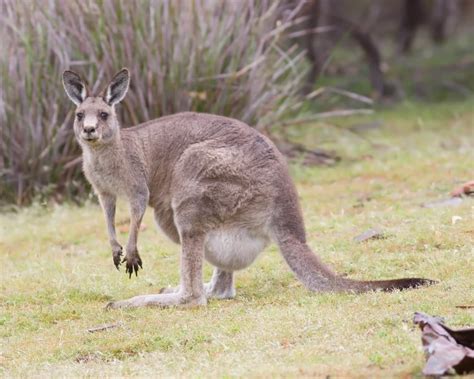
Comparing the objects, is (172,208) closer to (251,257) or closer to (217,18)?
(251,257)

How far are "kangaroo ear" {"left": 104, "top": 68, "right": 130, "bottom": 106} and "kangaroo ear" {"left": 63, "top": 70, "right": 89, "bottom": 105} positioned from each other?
135 mm

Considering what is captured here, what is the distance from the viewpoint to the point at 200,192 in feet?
19.4

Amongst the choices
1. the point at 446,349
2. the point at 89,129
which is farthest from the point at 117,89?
the point at 446,349

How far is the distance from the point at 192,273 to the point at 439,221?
2332 mm

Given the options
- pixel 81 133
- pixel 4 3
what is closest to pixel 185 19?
pixel 4 3

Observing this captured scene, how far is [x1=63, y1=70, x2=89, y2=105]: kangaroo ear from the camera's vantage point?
6352 millimetres

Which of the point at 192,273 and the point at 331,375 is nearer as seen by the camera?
the point at 331,375

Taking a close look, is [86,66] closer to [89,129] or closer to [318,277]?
[89,129]

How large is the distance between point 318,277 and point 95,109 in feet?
5.39

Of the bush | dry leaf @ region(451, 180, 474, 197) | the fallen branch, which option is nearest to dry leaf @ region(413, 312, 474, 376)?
the fallen branch

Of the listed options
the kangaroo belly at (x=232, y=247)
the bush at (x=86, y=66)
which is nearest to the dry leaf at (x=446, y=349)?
the kangaroo belly at (x=232, y=247)

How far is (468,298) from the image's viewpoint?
546 centimetres

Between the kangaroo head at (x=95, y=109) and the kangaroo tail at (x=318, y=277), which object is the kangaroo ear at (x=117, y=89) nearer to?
the kangaroo head at (x=95, y=109)

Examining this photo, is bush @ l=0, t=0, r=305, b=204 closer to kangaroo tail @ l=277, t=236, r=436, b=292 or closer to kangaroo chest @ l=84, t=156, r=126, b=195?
kangaroo chest @ l=84, t=156, r=126, b=195
